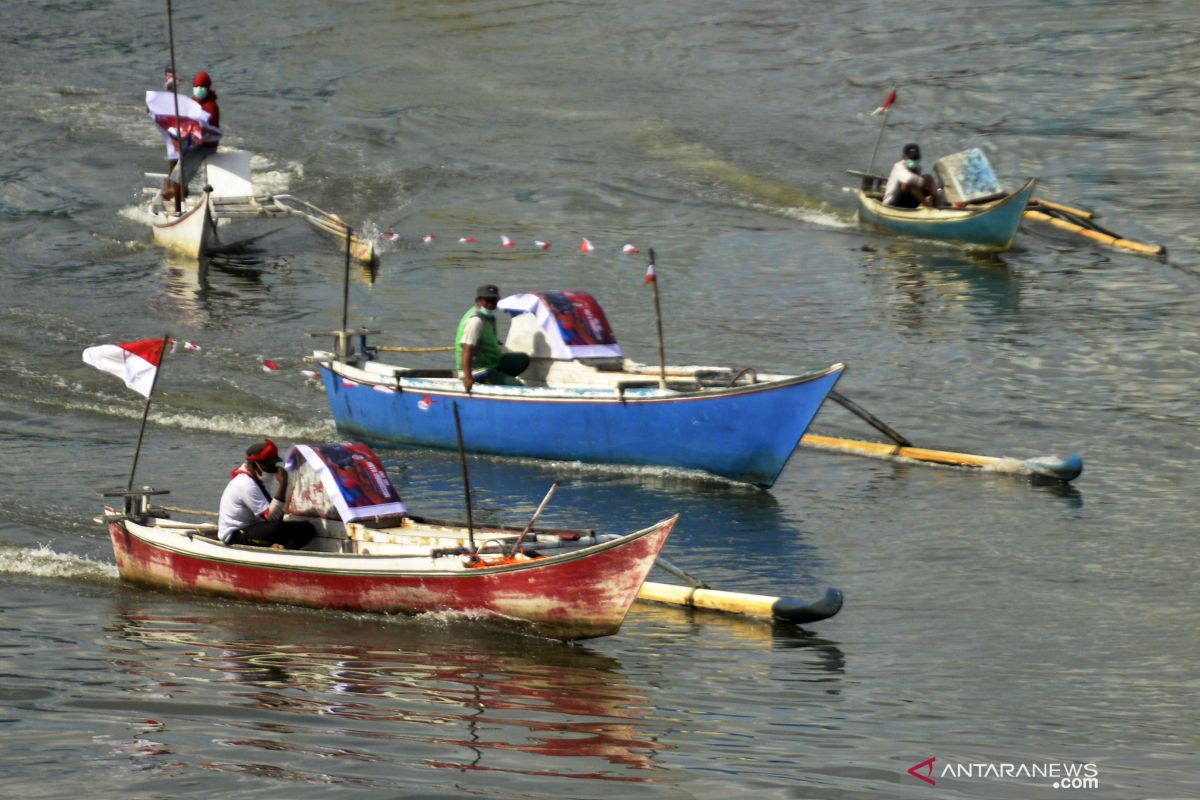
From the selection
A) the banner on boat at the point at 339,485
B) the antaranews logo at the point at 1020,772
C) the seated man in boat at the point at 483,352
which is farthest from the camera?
the seated man in boat at the point at 483,352

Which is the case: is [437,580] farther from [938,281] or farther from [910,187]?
[910,187]

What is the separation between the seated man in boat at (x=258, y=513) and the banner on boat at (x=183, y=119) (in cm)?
1629

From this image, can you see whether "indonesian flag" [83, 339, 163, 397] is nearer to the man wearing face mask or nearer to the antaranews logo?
the antaranews logo

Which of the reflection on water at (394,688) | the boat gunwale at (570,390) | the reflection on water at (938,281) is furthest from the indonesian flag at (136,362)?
the reflection on water at (938,281)

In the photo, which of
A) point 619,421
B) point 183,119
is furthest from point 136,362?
point 183,119

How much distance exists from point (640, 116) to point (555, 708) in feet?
88.8

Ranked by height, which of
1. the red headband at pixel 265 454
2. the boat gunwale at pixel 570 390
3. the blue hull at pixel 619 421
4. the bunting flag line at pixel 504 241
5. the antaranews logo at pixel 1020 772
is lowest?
the antaranews logo at pixel 1020 772

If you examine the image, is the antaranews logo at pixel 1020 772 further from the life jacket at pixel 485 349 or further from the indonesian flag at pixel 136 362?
the life jacket at pixel 485 349

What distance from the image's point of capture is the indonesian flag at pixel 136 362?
15711 mm

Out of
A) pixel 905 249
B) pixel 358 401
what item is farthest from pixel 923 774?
pixel 905 249

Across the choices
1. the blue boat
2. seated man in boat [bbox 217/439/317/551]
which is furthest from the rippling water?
seated man in boat [bbox 217/439/317/551]

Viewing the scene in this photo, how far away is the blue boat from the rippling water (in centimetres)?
40

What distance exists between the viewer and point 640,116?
38000 mm

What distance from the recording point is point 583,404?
19062 mm
